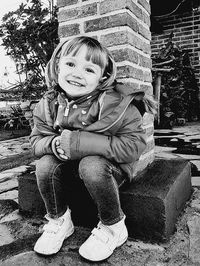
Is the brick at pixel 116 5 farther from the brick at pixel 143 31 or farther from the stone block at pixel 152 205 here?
the stone block at pixel 152 205

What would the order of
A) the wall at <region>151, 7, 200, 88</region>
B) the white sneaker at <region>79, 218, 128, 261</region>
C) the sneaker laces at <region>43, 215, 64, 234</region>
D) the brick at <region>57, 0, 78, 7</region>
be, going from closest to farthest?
the white sneaker at <region>79, 218, 128, 261</region> < the sneaker laces at <region>43, 215, 64, 234</region> < the brick at <region>57, 0, 78, 7</region> < the wall at <region>151, 7, 200, 88</region>

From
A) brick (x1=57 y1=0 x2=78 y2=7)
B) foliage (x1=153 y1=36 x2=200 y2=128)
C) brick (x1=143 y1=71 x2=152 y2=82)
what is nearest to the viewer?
brick (x1=57 y1=0 x2=78 y2=7)

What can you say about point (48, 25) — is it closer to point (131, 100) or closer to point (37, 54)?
point (37, 54)

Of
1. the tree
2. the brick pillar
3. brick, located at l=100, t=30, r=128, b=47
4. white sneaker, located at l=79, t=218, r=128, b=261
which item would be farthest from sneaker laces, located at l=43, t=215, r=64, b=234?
the tree

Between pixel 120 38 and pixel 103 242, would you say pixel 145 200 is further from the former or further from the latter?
pixel 120 38

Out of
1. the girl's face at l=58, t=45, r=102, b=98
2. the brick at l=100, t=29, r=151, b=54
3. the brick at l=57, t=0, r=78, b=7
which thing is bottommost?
the girl's face at l=58, t=45, r=102, b=98

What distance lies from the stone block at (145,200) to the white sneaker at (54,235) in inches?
4.8

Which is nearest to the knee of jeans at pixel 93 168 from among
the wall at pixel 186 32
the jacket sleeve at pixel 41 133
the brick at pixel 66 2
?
the jacket sleeve at pixel 41 133

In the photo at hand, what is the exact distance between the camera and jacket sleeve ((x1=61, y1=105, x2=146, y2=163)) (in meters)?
1.24

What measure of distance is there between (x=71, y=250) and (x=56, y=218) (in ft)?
0.59

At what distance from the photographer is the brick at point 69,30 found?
168cm

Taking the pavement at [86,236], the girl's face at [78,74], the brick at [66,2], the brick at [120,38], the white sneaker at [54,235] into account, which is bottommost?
the pavement at [86,236]

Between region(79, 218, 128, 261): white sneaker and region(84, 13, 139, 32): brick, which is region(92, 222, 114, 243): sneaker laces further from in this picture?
region(84, 13, 139, 32): brick

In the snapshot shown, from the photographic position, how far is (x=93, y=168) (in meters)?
1.21
